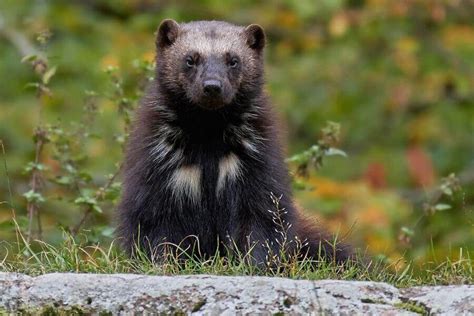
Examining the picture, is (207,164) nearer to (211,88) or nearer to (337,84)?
(211,88)

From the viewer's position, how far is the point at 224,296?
628cm

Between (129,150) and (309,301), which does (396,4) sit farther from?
(309,301)

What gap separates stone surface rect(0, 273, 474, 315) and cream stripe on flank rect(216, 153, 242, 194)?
1.70 m

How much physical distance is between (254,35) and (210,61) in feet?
1.72

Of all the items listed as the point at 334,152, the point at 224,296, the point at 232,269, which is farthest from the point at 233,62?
the point at 224,296

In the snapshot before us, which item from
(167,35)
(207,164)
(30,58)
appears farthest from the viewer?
(30,58)

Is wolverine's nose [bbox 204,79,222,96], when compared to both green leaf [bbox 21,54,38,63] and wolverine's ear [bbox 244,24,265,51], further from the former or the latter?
green leaf [bbox 21,54,38,63]

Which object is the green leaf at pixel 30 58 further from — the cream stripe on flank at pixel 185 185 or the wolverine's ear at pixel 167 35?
the cream stripe on flank at pixel 185 185

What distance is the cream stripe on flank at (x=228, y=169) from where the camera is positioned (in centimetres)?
808

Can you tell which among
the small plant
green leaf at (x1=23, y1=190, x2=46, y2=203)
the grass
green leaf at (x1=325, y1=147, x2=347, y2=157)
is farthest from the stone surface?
the small plant

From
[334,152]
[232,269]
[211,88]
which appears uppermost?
[211,88]

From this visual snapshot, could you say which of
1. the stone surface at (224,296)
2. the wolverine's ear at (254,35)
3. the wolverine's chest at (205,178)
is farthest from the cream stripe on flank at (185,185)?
the stone surface at (224,296)

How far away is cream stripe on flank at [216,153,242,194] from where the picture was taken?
26.5 ft

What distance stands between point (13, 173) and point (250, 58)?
8.14 meters
